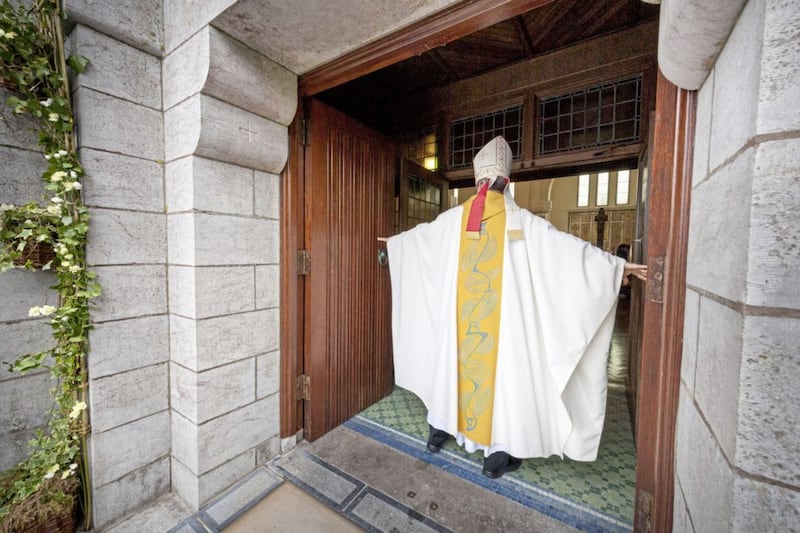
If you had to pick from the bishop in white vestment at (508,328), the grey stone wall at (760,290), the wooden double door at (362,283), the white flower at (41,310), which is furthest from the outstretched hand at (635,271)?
the white flower at (41,310)

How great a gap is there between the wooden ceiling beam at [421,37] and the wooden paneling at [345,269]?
1.09 ft

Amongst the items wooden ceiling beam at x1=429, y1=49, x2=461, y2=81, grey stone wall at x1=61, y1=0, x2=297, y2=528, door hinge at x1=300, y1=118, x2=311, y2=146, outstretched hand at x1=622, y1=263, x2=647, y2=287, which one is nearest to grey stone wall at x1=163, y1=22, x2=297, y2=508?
grey stone wall at x1=61, y1=0, x2=297, y2=528

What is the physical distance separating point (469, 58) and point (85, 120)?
7.94 feet

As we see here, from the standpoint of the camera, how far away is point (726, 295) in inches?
23.5

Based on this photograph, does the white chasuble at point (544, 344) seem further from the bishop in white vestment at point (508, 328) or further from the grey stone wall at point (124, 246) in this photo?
the grey stone wall at point (124, 246)

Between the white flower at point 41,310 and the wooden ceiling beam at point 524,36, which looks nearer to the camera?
the white flower at point 41,310

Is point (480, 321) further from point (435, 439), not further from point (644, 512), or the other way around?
point (644, 512)

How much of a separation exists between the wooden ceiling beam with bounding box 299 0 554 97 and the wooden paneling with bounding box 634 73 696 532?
0.61 metres

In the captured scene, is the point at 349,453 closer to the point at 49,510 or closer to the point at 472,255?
the point at 49,510

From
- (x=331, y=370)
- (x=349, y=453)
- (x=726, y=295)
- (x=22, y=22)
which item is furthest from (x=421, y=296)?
(x=22, y=22)

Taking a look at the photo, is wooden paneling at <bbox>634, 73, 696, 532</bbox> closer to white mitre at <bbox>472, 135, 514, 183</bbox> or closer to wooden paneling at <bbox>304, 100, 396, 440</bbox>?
white mitre at <bbox>472, 135, 514, 183</bbox>

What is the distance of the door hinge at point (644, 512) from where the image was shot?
1.05 metres

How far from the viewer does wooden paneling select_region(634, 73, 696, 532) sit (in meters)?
0.95

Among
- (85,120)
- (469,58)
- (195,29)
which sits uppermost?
(469,58)
